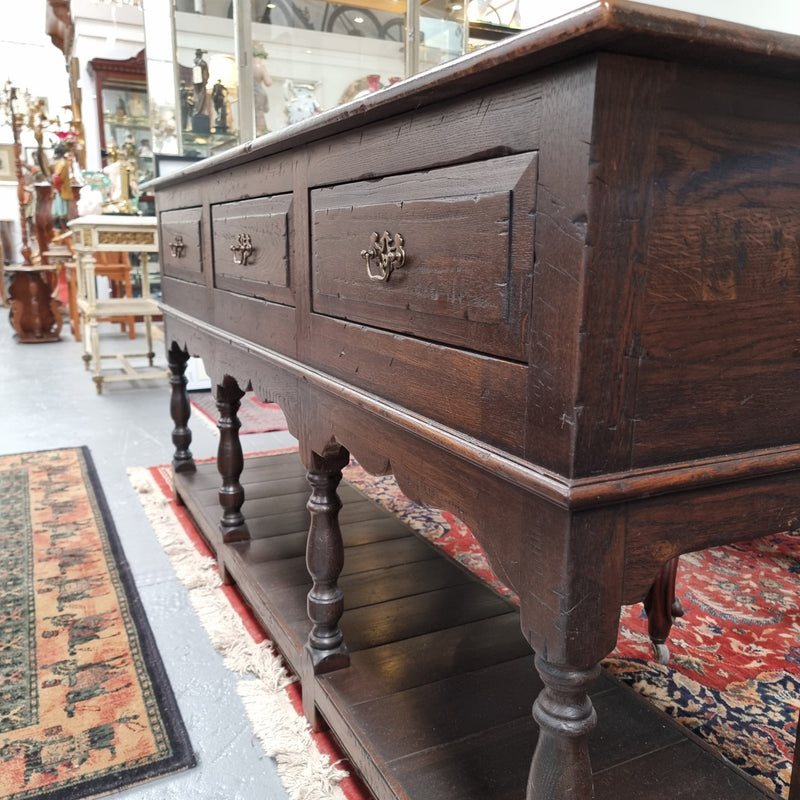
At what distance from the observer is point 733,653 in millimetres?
1760

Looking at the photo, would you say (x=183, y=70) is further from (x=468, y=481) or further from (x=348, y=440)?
Result: (x=468, y=481)

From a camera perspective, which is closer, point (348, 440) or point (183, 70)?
point (348, 440)

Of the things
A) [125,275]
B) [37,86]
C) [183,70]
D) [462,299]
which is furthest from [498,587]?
[37,86]

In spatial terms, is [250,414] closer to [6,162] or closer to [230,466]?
[230,466]

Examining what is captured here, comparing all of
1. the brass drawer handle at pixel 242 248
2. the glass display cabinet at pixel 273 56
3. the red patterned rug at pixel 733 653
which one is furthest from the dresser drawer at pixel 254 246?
the glass display cabinet at pixel 273 56

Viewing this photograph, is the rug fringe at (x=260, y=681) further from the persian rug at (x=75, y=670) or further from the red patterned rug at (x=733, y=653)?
the red patterned rug at (x=733, y=653)

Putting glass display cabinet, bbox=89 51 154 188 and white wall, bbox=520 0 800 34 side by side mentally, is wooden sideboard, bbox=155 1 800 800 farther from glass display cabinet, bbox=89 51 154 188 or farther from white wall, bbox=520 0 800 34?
glass display cabinet, bbox=89 51 154 188

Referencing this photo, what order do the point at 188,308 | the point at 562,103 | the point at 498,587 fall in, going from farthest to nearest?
1. the point at 188,308
2. the point at 498,587
3. the point at 562,103

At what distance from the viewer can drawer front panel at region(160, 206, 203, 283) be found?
2.07 m

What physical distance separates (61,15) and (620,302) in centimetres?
1081

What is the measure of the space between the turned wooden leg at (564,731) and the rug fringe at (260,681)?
0.61 m

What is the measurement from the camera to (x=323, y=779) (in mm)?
1316

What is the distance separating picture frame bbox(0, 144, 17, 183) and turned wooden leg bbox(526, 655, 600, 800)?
547 inches

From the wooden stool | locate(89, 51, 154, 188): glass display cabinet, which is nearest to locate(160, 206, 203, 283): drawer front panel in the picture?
the wooden stool
